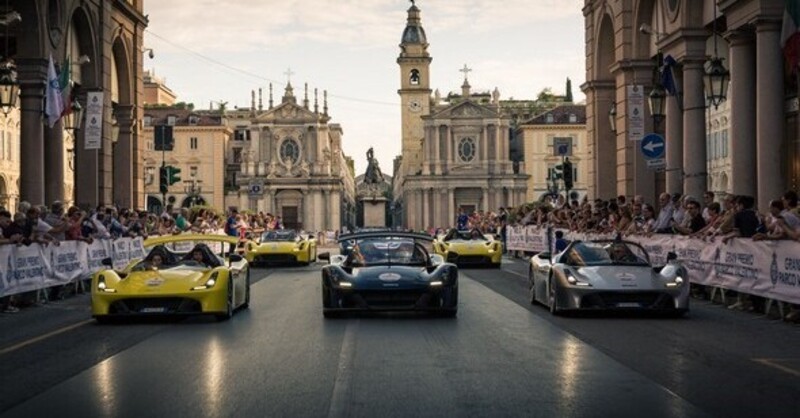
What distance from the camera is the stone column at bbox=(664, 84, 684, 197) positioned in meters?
31.4

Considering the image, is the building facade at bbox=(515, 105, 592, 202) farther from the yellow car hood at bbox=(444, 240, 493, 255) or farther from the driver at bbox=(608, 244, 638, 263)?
the driver at bbox=(608, 244, 638, 263)

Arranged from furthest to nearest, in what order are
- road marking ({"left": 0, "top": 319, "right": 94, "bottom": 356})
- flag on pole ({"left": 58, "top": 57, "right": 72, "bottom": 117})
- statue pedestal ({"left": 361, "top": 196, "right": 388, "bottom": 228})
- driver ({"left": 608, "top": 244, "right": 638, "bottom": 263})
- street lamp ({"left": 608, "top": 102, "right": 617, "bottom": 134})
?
statue pedestal ({"left": 361, "top": 196, "right": 388, "bottom": 228}), street lamp ({"left": 608, "top": 102, "right": 617, "bottom": 134}), flag on pole ({"left": 58, "top": 57, "right": 72, "bottom": 117}), driver ({"left": 608, "top": 244, "right": 638, "bottom": 263}), road marking ({"left": 0, "top": 319, "right": 94, "bottom": 356})

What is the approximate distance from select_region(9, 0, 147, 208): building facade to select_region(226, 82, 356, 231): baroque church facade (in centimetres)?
8543

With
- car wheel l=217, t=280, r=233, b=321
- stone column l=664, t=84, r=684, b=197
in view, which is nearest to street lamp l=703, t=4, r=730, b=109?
stone column l=664, t=84, r=684, b=197

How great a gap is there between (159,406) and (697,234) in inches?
561

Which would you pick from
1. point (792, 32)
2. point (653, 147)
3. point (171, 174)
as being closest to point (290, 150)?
point (171, 174)

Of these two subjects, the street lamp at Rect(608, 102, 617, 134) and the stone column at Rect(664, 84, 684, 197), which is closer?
the stone column at Rect(664, 84, 684, 197)

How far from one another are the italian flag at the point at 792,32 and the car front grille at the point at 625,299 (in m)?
5.79

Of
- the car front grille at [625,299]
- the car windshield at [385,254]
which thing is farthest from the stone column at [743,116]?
the car windshield at [385,254]

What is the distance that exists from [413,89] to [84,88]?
108 metres

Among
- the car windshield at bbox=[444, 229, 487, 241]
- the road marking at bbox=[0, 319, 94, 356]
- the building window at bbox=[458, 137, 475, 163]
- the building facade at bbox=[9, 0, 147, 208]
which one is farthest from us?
the building window at bbox=[458, 137, 475, 163]

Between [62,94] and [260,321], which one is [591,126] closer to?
[62,94]

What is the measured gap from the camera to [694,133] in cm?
2955

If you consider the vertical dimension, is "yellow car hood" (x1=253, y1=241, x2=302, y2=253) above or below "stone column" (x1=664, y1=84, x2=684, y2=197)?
below
